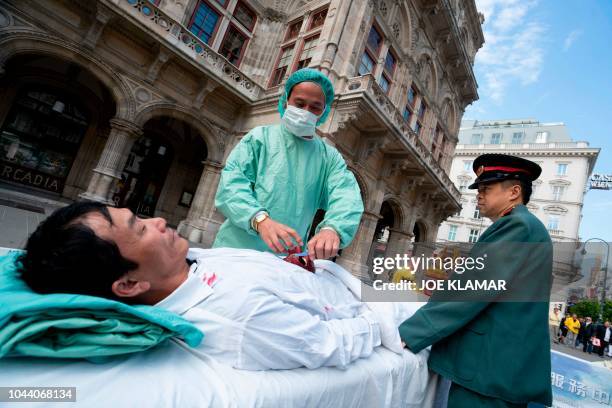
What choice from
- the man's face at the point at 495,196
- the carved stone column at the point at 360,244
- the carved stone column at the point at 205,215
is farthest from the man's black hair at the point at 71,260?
the carved stone column at the point at 360,244

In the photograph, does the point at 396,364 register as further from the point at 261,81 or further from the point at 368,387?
the point at 261,81

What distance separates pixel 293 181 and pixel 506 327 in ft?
4.67

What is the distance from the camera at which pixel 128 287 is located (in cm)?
111

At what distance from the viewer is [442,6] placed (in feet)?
39.7

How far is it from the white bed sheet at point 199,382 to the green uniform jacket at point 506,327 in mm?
313

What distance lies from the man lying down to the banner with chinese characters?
2.90 meters

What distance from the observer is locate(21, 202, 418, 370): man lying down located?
985 millimetres

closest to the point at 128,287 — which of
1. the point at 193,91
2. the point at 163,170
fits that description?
the point at 193,91

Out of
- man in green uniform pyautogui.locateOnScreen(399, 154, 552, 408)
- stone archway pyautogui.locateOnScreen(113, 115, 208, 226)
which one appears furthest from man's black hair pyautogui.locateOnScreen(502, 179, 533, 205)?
stone archway pyautogui.locateOnScreen(113, 115, 208, 226)

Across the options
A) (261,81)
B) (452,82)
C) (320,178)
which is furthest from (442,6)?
(320,178)

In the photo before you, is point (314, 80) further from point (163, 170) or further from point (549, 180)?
point (549, 180)

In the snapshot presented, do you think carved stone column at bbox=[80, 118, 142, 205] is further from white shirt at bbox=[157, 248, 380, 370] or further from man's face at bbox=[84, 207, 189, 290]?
white shirt at bbox=[157, 248, 380, 370]

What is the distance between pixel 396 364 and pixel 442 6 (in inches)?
604

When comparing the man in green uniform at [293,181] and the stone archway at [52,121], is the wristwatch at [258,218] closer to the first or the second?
the man in green uniform at [293,181]
